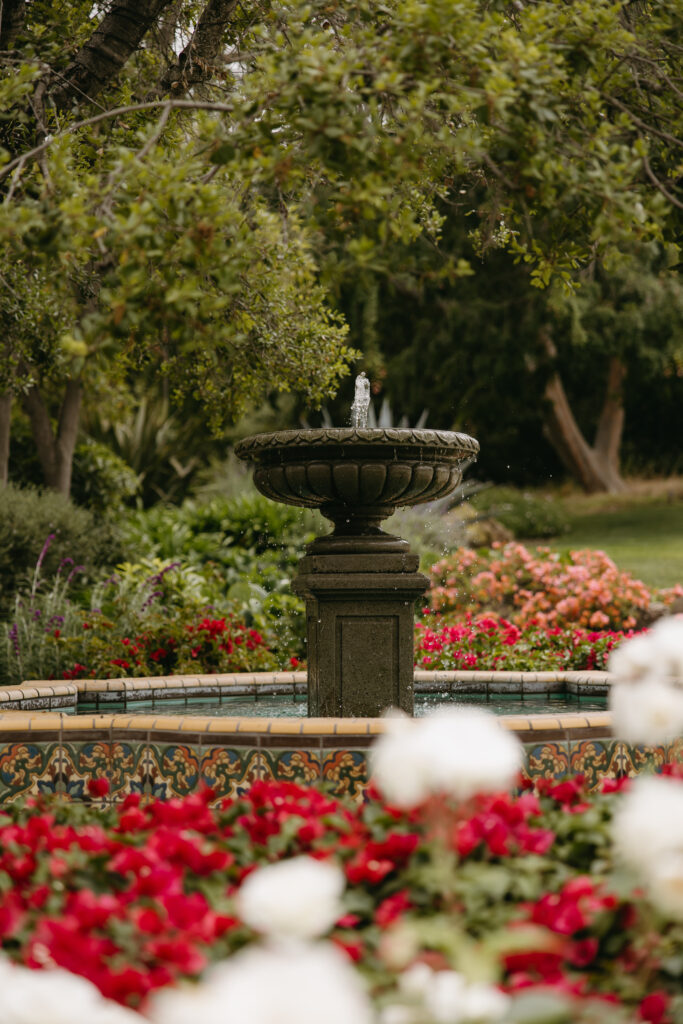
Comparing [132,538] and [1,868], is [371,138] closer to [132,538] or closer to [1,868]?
[1,868]

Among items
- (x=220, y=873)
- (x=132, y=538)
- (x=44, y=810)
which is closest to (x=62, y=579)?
(x=132, y=538)

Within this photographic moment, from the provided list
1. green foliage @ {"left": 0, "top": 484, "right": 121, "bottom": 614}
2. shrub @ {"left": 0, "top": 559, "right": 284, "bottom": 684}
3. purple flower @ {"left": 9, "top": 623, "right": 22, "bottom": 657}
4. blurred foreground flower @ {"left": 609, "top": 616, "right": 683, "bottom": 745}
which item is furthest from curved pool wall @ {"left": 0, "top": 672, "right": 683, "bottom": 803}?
green foliage @ {"left": 0, "top": 484, "right": 121, "bottom": 614}

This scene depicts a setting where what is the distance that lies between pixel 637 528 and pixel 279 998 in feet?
60.4

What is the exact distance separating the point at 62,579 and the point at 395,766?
28.4 ft

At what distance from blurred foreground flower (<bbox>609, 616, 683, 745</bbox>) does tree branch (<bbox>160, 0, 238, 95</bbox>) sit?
197 inches

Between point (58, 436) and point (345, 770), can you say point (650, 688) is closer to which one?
point (345, 770)

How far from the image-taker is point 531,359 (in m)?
21.2

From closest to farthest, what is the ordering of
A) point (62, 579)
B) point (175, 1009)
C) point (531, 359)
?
1. point (175, 1009)
2. point (62, 579)
3. point (531, 359)

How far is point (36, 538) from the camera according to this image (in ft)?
32.6

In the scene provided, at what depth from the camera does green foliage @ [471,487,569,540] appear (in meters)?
18.4

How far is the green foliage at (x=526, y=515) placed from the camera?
60.4 feet

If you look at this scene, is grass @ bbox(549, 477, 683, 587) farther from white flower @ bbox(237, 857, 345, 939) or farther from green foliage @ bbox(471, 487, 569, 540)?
white flower @ bbox(237, 857, 345, 939)

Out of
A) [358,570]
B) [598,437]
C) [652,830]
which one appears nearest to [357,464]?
[358,570]

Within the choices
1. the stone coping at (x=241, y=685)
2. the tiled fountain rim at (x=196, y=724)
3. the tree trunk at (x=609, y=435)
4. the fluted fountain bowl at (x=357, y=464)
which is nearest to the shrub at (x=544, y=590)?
the stone coping at (x=241, y=685)
